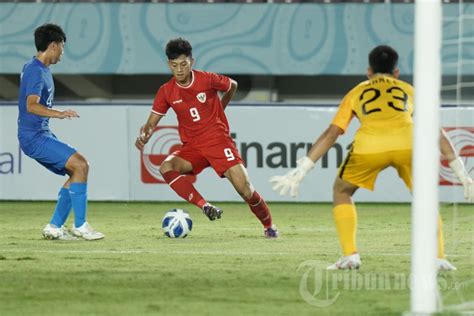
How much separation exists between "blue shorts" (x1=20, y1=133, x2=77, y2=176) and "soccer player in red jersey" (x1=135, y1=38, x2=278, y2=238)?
2.33ft

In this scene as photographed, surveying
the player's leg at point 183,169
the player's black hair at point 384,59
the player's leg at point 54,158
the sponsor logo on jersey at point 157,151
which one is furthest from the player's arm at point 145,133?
the sponsor logo on jersey at point 157,151

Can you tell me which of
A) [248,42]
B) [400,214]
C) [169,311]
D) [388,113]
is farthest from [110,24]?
[169,311]

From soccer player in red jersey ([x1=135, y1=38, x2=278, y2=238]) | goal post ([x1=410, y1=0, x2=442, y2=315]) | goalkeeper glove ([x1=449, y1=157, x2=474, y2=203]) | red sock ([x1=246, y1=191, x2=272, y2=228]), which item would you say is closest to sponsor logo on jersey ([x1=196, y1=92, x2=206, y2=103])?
soccer player in red jersey ([x1=135, y1=38, x2=278, y2=238])

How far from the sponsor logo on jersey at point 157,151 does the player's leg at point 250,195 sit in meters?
4.60

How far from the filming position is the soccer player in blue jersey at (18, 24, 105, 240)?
35.3 feet

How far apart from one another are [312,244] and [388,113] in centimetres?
255

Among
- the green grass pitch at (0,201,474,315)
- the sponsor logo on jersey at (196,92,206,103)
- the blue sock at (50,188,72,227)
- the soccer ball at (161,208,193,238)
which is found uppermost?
the sponsor logo on jersey at (196,92,206,103)

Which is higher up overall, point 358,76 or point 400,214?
point 358,76

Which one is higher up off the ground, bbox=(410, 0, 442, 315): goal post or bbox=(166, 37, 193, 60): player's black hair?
bbox=(166, 37, 193, 60): player's black hair

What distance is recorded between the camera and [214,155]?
11188 mm

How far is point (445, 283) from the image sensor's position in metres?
7.66

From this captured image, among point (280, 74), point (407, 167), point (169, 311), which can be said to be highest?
point (280, 74)

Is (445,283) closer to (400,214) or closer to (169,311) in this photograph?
(169,311)

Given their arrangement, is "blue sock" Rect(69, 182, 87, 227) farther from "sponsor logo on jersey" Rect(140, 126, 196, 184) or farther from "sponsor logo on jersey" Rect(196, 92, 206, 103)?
"sponsor logo on jersey" Rect(140, 126, 196, 184)
